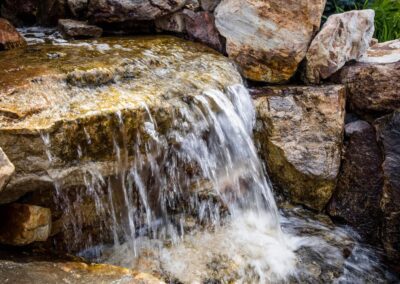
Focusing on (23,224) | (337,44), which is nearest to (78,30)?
(23,224)

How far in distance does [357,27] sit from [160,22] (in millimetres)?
2207

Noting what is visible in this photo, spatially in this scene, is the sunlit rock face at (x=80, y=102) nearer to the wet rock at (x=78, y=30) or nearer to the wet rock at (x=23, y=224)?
the wet rock at (x=23, y=224)

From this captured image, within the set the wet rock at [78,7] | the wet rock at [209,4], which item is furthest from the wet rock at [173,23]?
the wet rock at [78,7]

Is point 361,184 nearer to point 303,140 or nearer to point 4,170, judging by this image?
point 303,140

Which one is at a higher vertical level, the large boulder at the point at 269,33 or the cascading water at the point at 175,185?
the large boulder at the point at 269,33

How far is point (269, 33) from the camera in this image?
3959 mm

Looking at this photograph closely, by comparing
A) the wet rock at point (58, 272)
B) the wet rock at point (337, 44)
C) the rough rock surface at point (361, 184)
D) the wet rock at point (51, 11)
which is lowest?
the rough rock surface at point (361, 184)

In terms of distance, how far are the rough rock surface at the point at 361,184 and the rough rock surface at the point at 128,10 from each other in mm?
2410

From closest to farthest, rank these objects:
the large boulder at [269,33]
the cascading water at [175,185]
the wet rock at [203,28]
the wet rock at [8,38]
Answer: the cascading water at [175,185] < the wet rock at [8,38] < the large boulder at [269,33] < the wet rock at [203,28]

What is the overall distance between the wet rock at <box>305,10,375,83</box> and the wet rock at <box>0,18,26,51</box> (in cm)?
293

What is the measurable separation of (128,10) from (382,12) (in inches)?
136

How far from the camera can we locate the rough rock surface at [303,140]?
12.1ft

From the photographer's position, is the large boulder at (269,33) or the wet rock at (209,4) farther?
the wet rock at (209,4)

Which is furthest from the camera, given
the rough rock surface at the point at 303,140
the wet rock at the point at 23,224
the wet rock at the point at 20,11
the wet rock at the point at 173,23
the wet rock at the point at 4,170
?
the wet rock at the point at 20,11
